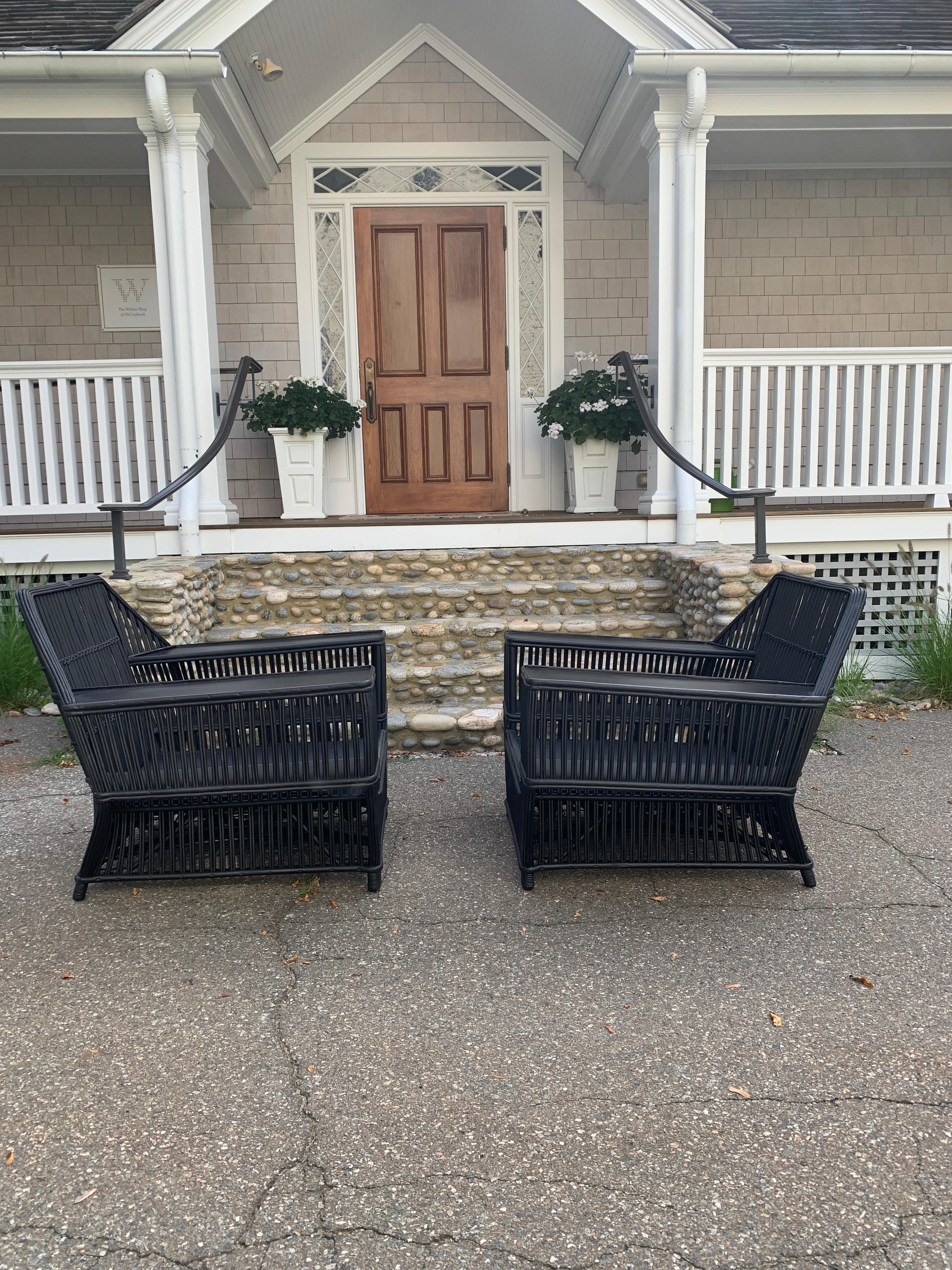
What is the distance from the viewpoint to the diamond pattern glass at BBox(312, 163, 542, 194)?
23.0 feet

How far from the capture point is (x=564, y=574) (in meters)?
5.80

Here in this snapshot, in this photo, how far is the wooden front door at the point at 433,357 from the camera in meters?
7.10

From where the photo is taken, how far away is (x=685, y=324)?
19.0ft

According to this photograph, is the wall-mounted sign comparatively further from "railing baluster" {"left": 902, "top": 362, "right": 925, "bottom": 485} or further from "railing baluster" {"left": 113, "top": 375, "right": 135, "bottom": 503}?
"railing baluster" {"left": 902, "top": 362, "right": 925, "bottom": 485}

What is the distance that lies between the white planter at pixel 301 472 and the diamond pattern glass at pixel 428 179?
6.62 ft

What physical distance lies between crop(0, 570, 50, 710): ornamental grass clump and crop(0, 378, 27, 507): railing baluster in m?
0.78

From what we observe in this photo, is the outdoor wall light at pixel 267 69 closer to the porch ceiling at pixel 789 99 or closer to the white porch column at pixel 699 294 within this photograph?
the porch ceiling at pixel 789 99

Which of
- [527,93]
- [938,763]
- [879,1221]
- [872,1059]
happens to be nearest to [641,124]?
[527,93]

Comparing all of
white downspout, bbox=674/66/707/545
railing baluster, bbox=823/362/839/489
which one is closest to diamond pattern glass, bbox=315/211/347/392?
white downspout, bbox=674/66/707/545

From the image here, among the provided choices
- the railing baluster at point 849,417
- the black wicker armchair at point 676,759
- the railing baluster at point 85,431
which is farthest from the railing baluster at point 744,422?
the railing baluster at point 85,431

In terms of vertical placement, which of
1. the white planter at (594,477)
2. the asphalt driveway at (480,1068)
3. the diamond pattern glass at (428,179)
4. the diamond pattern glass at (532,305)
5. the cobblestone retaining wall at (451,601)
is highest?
the diamond pattern glass at (428,179)

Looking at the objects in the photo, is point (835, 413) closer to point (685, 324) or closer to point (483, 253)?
point (685, 324)

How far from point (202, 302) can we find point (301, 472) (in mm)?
1223

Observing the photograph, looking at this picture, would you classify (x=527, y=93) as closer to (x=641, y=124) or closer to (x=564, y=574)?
(x=641, y=124)
